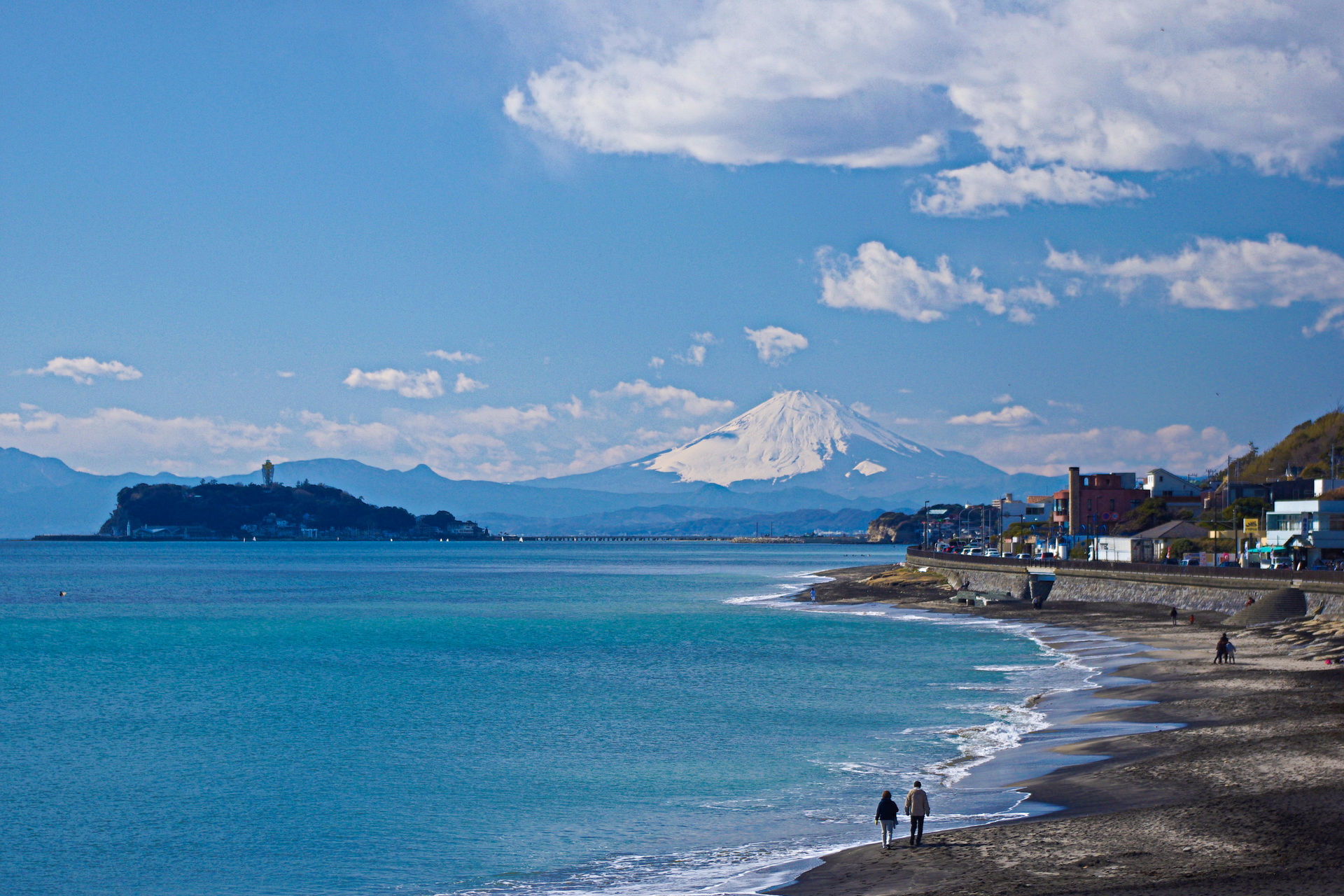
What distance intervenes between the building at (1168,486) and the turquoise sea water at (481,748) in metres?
80.9

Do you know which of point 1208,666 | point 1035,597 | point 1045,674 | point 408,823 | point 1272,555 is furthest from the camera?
point 1035,597

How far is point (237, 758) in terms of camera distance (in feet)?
108

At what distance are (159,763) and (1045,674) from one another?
31563mm

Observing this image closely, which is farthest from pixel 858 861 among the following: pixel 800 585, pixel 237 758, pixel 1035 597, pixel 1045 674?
pixel 800 585

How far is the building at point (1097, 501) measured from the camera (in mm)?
136750

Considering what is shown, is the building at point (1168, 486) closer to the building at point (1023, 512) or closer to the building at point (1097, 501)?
the building at point (1097, 501)

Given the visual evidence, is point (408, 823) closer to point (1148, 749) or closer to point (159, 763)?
point (159, 763)

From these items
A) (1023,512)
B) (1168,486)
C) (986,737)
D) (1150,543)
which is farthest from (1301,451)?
(986,737)

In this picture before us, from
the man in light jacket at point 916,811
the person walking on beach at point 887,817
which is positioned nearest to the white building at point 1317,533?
the man in light jacket at point 916,811

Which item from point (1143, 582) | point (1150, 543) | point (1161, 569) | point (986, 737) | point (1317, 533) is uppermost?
point (1317, 533)

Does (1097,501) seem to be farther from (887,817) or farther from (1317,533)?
(887,817)

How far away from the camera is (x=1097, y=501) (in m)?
142

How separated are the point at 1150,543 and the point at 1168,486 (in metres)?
44.0

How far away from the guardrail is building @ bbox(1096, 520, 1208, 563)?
885cm
